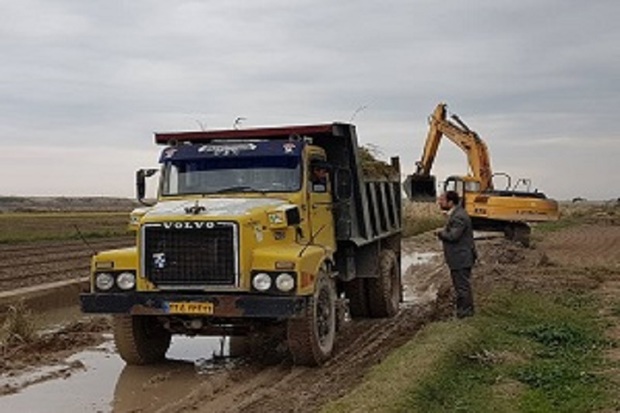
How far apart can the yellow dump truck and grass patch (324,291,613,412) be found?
1.32 m

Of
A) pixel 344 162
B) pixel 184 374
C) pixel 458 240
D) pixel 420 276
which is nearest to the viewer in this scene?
pixel 184 374

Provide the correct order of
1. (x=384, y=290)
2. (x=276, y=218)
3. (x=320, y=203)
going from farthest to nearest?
(x=384, y=290) → (x=320, y=203) → (x=276, y=218)

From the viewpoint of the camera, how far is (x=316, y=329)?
31.1 ft

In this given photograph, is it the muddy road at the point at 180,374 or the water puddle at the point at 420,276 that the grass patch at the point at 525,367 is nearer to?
the muddy road at the point at 180,374

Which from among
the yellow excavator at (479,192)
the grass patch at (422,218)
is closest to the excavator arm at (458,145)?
the yellow excavator at (479,192)

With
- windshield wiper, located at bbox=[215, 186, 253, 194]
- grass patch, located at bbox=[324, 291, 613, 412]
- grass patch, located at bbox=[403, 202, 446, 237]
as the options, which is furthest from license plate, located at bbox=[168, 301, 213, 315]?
grass patch, located at bbox=[403, 202, 446, 237]

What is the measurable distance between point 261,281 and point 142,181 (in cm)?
285

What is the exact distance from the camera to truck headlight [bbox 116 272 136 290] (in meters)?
9.45

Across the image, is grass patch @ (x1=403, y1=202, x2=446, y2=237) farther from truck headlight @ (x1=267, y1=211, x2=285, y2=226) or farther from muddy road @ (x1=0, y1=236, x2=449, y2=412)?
truck headlight @ (x1=267, y1=211, x2=285, y2=226)

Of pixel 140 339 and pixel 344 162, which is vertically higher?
pixel 344 162

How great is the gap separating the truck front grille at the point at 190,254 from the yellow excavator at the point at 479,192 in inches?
699

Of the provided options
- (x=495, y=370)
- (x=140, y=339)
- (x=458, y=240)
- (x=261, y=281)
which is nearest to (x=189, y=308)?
(x=261, y=281)

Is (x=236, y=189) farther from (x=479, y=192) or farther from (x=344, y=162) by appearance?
(x=479, y=192)

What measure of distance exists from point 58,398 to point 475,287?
8602 mm
